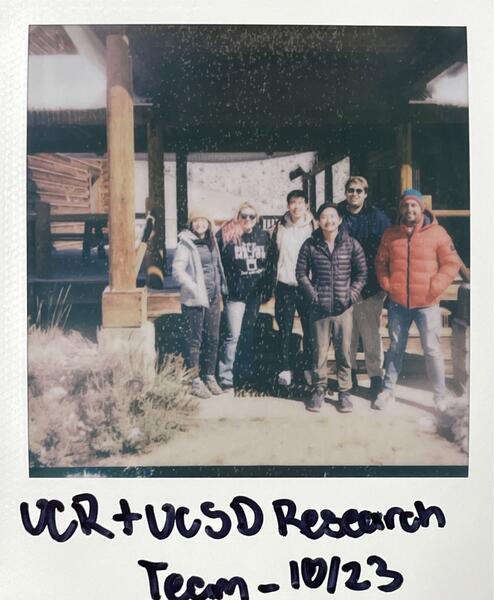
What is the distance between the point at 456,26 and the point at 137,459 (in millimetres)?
1540

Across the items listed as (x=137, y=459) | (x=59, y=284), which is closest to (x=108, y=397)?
(x=137, y=459)

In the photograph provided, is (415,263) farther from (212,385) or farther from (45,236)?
(45,236)

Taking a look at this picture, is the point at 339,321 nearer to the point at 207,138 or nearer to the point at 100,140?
the point at 207,138

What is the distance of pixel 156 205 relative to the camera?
2.02 meters

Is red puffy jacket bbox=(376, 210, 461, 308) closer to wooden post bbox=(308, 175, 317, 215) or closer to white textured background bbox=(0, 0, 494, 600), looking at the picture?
white textured background bbox=(0, 0, 494, 600)

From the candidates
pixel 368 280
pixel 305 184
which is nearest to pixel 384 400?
pixel 368 280

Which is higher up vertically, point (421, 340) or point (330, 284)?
point (330, 284)

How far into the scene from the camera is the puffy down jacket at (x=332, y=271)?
6.70ft

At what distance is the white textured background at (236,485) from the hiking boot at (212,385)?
259 millimetres

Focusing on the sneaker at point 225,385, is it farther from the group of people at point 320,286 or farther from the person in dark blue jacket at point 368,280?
the person in dark blue jacket at point 368,280

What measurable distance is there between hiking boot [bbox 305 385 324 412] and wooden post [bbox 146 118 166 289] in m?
0.56

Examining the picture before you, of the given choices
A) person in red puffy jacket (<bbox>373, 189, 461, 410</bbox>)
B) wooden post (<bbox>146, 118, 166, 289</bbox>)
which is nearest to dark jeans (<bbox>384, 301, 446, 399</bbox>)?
person in red puffy jacket (<bbox>373, 189, 461, 410</bbox>)

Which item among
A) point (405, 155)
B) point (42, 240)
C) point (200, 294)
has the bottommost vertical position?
point (200, 294)

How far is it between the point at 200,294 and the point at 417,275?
65 centimetres
